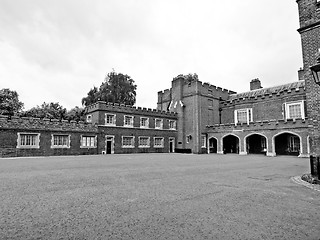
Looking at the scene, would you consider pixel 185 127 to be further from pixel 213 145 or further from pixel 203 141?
pixel 213 145

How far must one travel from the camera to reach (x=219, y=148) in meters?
27.4

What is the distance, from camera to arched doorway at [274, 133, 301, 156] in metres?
22.9

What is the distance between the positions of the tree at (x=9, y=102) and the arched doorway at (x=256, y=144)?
34.5m

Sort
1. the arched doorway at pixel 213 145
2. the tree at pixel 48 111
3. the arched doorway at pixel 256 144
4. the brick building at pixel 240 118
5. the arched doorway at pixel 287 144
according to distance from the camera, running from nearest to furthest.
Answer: the brick building at pixel 240 118
the arched doorway at pixel 287 144
the arched doorway at pixel 256 144
the arched doorway at pixel 213 145
the tree at pixel 48 111

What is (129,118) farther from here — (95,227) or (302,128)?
(95,227)

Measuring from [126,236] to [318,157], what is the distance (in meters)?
7.50

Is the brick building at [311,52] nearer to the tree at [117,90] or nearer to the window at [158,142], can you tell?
the window at [158,142]

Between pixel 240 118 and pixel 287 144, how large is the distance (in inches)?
272

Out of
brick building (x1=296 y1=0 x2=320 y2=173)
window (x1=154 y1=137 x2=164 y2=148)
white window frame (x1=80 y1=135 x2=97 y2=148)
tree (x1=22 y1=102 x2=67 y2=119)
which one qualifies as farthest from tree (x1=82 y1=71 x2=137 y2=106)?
brick building (x1=296 y1=0 x2=320 y2=173)

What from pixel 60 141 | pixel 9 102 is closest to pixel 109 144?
pixel 60 141

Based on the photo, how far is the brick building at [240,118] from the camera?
2278 centimetres

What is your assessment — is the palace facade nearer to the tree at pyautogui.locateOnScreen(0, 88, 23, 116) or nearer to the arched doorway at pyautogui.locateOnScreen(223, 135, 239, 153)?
the arched doorway at pyautogui.locateOnScreen(223, 135, 239, 153)

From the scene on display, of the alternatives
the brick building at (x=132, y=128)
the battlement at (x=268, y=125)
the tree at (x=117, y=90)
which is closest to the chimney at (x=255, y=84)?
the battlement at (x=268, y=125)

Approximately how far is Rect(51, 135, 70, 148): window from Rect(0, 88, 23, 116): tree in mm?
15797
